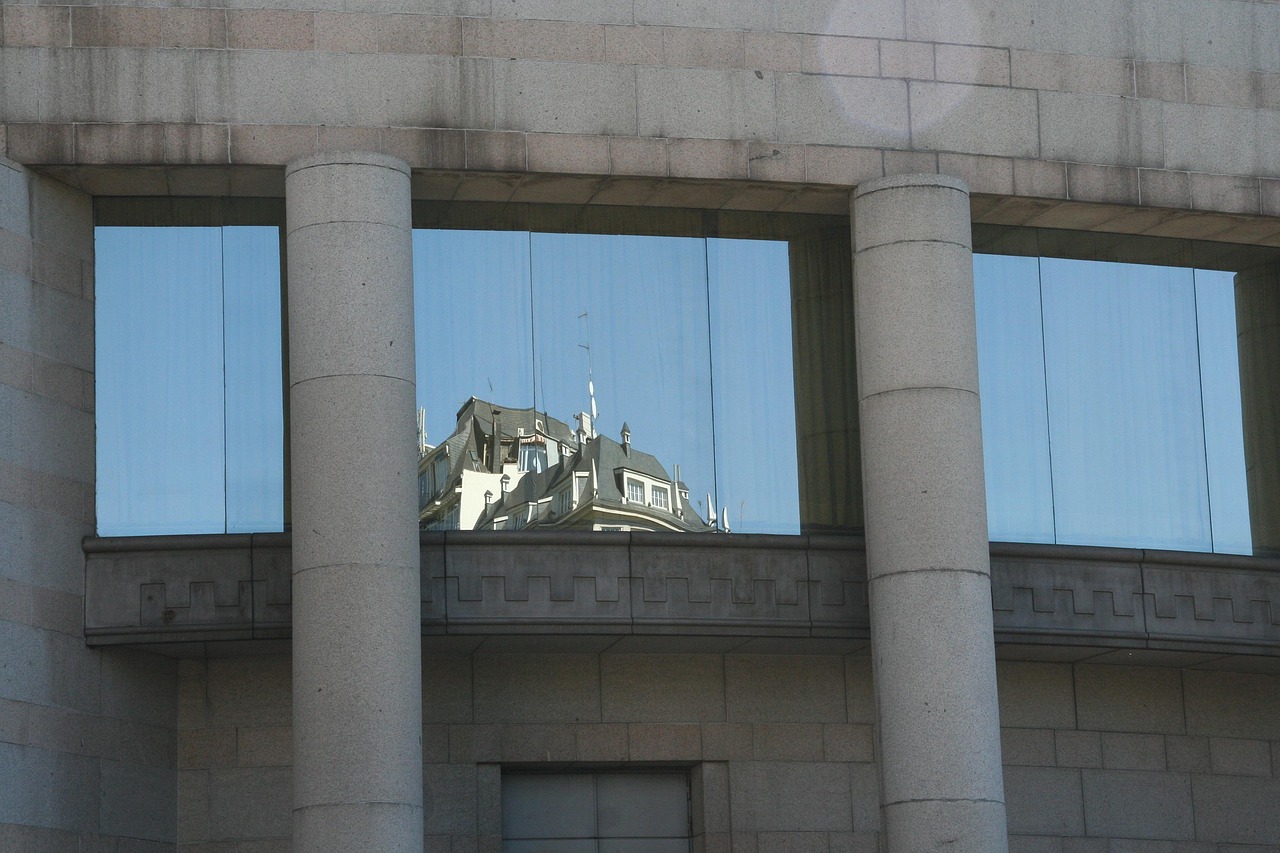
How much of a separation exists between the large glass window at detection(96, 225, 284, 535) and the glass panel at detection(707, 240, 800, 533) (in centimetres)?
501

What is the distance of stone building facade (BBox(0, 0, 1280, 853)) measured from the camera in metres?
17.7

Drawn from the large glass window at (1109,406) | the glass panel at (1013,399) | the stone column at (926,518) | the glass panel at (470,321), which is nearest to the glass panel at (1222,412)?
the large glass window at (1109,406)

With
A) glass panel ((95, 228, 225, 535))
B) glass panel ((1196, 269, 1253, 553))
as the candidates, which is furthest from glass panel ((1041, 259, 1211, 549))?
glass panel ((95, 228, 225, 535))

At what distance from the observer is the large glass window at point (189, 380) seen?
64.2 feet

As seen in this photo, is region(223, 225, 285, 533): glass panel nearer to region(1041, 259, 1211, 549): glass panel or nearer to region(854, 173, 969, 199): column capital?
region(854, 173, 969, 199): column capital

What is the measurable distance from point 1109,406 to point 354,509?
372 inches

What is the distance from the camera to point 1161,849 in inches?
821

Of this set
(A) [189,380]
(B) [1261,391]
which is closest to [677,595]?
(A) [189,380]

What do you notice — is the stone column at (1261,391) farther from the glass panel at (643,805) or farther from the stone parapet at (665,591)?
the glass panel at (643,805)

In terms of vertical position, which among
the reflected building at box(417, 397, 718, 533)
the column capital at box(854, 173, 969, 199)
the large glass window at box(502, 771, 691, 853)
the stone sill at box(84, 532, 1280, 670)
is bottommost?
the large glass window at box(502, 771, 691, 853)

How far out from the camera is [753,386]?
20.8 m

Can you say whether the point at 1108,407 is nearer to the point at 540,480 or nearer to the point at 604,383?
the point at 604,383

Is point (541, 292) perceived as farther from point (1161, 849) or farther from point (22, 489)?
point (1161, 849)

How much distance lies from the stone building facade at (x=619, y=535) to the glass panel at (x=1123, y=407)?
94cm
